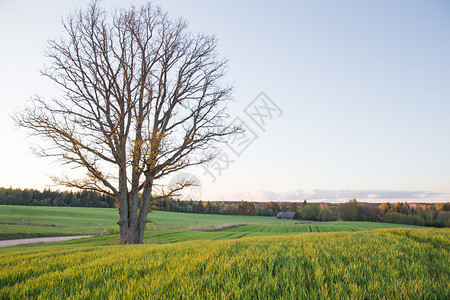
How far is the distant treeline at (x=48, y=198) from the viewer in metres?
92.8

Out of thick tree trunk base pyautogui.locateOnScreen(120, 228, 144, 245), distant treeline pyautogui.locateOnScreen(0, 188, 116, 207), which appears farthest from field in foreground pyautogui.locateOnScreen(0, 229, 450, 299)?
distant treeline pyautogui.locateOnScreen(0, 188, 116, 207)

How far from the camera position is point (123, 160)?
13547 mm

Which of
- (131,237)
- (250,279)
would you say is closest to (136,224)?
(131,237)

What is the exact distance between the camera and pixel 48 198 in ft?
323

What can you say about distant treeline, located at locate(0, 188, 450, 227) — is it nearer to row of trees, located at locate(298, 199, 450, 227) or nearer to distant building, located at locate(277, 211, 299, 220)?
row of trees, located at locate(298, 199, 450, 227)

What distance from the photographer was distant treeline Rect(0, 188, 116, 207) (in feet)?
305

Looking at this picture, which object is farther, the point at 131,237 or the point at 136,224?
the point at 136,224

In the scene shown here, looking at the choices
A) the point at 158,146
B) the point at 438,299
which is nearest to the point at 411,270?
the point at 438,299

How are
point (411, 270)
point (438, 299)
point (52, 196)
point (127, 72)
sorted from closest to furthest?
point (438, 299) → point (411, 270) → point (127, 72) → point (52, 196)

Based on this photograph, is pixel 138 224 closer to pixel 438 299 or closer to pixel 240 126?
pixel 240 126

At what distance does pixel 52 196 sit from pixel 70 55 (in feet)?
366

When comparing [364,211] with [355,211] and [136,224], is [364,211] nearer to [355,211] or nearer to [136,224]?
[355,211]

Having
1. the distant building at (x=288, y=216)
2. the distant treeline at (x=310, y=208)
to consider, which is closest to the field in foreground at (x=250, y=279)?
the distant treeline at (x=310, y=208)

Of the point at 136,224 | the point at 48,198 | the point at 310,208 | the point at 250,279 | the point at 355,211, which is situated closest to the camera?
the point at 250,279
